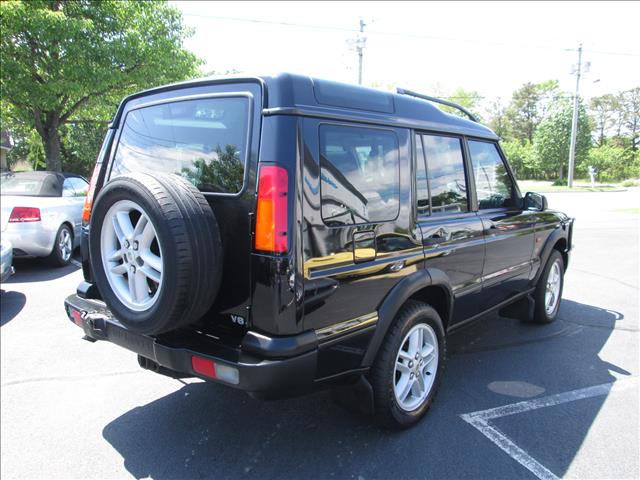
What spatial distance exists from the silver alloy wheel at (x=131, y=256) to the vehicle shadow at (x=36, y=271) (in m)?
4.78

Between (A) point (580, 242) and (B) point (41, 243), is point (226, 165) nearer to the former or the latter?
(B) point (41, 243)

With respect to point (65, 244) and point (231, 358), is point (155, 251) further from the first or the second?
point (65, 244)

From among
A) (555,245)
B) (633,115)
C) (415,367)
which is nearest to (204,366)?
(415,367)

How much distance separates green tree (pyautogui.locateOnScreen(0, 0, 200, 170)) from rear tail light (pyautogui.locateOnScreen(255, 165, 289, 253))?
10946 millimetres

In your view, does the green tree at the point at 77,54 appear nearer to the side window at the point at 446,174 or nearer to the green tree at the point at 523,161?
the side window at the point at 446,174

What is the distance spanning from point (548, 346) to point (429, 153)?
2428mm

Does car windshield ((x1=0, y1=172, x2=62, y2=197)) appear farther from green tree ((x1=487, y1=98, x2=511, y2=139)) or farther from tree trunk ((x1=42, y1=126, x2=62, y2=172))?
green tree ((x1=487, y1=98, x2=511, y2=139))

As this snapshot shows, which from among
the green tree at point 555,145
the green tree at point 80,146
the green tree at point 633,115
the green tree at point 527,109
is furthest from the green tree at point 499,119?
the green tree at point 633,115

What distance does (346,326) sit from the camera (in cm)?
234

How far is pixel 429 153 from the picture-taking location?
298 cm

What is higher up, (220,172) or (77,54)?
(77,54)

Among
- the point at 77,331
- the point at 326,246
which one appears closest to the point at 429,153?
the point at 326,246

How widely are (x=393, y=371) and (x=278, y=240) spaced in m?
1.10

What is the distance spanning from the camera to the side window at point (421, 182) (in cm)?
285
